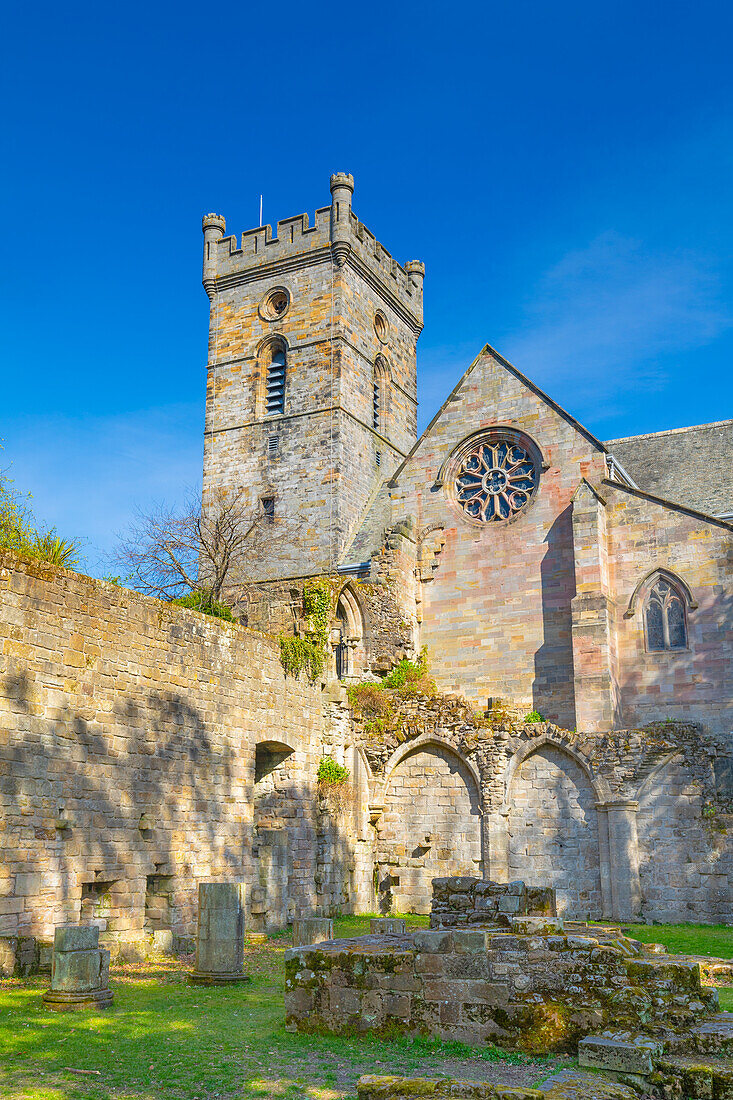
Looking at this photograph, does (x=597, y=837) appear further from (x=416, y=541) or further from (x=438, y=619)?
(x=416, y=541)

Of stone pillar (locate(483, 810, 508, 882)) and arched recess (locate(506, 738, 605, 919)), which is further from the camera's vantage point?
stone pillar (locate(483, 810, 508, 882))

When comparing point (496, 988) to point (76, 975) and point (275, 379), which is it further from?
point (275, 379)

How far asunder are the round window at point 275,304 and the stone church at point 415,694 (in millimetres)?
2648

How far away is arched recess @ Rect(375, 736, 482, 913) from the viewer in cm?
2050

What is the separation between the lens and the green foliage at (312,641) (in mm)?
18188

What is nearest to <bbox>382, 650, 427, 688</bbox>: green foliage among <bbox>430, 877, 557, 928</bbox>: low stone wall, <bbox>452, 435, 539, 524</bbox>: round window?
<bbox>452, 435, 539, 524</bbox>: round window

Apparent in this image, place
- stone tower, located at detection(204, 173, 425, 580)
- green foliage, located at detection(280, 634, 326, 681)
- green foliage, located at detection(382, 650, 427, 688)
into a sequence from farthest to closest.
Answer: stone tower, located at detection(204, 173, 425, 580) → green foliage, located at detection(382, 650, 427, 688) → green foliage, located at detection(280, 634, 326, 681)

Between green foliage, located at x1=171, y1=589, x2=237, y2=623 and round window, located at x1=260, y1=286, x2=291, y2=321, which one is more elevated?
round window, located at x1=260, y1=286, x2=291, y2=321

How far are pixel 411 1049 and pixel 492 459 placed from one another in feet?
63.7

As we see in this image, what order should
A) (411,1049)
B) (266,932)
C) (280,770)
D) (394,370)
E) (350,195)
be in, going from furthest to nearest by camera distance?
(394,370) → (350,195) → (280,770) → (266,932) → (411,1049)

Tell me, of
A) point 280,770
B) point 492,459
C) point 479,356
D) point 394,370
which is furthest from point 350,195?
point 280,770

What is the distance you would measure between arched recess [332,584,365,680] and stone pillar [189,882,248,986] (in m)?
11.3

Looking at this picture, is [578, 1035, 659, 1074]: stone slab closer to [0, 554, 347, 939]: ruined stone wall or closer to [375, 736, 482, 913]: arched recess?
[0, 554, 347, 939]: ruined stone wall

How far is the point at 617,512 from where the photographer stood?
76.0 feet
